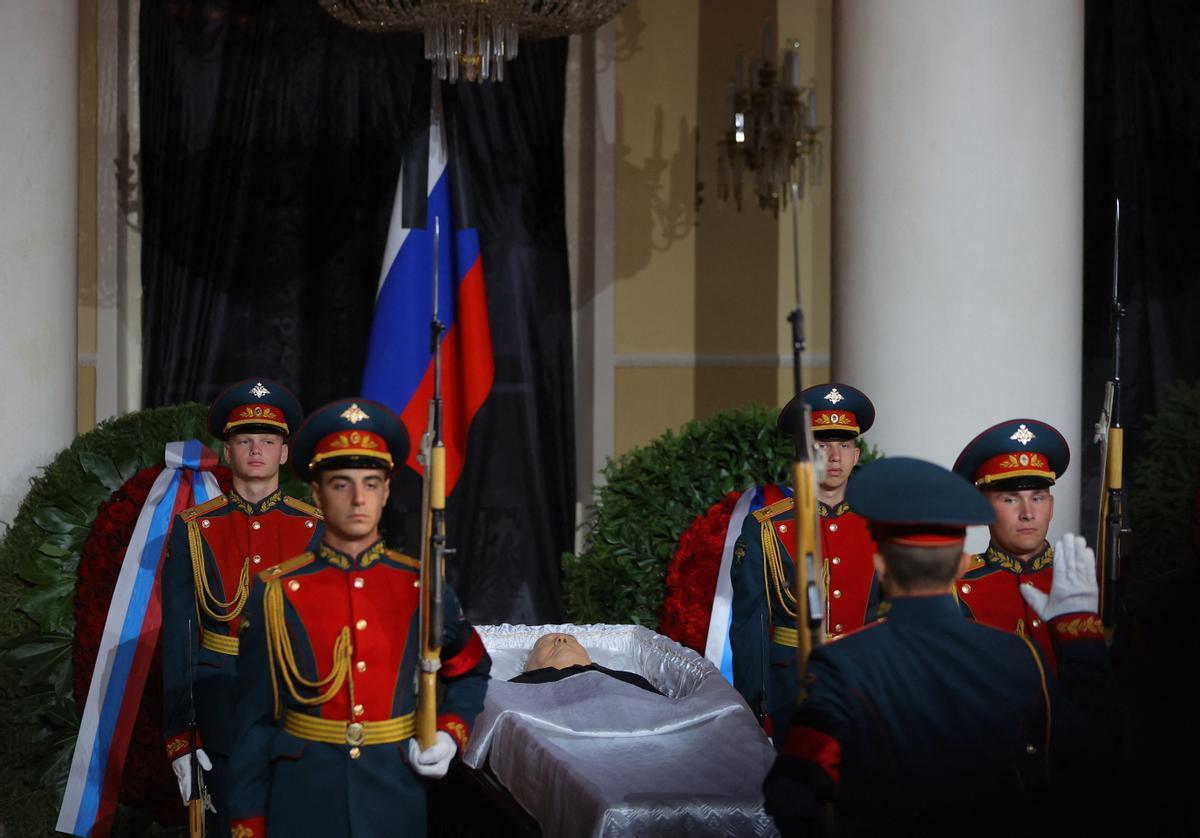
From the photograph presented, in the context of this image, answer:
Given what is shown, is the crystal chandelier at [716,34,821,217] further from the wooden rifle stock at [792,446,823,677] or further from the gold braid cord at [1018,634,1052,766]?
the gold braid cord at [1018,634,1052,766]

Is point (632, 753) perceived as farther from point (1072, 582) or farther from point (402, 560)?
point (1072, 582)

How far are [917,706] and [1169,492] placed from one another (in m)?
3.65

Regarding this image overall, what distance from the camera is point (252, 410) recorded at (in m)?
4.70

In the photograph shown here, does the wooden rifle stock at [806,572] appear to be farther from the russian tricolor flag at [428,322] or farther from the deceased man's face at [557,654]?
the russian tricolor flag at [428,322]

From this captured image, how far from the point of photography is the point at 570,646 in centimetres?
534

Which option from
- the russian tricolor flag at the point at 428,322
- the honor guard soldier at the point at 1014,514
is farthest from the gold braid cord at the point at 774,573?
the russian tricolor flag at the point at 428,322

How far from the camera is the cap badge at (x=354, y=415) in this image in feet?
11.1

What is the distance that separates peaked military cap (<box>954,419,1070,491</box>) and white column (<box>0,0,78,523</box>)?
3850mm

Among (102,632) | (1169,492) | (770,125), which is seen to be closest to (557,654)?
(102,632)

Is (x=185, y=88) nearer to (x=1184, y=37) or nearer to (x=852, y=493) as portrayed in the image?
(x=1184, y=37)

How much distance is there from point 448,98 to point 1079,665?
589cm

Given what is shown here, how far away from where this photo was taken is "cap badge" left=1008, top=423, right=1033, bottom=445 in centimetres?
395

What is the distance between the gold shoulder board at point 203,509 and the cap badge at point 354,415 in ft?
4.81

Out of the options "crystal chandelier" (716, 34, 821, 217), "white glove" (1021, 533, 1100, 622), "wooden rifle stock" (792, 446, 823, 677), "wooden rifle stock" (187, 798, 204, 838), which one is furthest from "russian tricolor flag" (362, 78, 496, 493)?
"wooden rifle stock" (792, 446, 823, 677)
